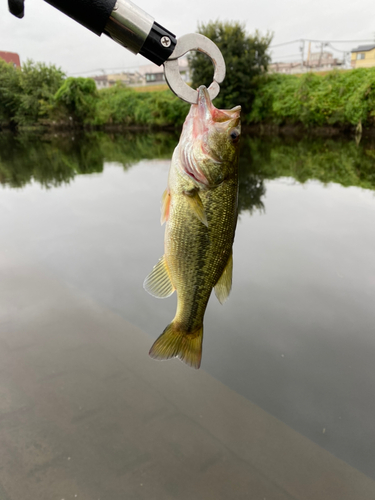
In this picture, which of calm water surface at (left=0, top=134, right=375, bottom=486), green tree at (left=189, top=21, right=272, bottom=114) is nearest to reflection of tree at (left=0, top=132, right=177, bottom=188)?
calm water surface at (left=0, top=134, right=375, bottom=486)

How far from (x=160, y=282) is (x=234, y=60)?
34.0 m

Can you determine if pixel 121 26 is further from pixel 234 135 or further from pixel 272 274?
pixel 272 274

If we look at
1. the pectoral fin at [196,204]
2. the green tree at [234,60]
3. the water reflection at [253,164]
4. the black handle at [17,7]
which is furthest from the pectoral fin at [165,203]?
the green tree at [234,60]

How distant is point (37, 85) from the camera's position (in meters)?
46.8

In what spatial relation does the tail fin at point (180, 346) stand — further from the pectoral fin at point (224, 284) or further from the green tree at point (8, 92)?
the green tree at point (8, 92)

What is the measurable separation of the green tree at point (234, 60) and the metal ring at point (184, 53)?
1277 inches

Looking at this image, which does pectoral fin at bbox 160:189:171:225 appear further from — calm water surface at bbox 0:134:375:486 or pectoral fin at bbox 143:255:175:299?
calm water surface at bbox 0:134:375:486

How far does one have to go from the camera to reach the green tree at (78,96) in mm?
41812

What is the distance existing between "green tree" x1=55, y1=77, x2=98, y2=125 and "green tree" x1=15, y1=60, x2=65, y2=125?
371 cm

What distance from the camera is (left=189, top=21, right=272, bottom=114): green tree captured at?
103ft

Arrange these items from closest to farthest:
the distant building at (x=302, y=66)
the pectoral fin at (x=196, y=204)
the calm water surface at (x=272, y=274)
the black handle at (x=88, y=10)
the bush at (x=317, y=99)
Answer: the black handle at (x=88, y=10), the pectoral fin at (x=196, y=204), the calm water surface at (x=272, y=274), the bush at (x=317, y=99), the distant building at (x=302, y=66)

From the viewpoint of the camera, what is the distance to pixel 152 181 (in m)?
13.2

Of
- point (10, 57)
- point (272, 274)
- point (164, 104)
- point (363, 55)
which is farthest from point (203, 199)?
point (10, 57)

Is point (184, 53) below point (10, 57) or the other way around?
below
